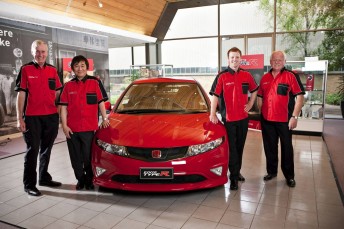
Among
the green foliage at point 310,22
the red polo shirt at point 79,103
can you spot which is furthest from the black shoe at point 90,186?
the green foliage at point 310,22

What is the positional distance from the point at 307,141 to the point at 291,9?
446cm

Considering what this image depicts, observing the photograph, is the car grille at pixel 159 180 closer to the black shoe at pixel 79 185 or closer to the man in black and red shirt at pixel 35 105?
the black shoe at pixel 79 185

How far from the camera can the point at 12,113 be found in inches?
232

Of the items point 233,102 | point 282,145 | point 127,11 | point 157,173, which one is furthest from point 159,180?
point 127,11

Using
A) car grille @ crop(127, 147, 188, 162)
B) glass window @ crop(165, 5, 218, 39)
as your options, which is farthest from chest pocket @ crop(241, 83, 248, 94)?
glass window @ crop(165, 5, 218, 39)

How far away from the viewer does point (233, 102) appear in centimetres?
304

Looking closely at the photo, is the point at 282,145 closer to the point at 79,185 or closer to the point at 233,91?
the point at 233,91

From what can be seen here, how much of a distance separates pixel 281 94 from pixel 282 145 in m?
0.56

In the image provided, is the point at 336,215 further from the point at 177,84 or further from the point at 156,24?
the point at 156,24

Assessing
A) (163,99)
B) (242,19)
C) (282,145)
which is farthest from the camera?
(242,19)

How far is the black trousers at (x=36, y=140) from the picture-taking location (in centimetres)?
294

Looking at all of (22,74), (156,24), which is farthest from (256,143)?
(156,24)

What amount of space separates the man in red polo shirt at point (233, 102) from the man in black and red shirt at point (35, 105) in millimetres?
1688

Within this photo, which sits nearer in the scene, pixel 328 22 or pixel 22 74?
pixel 22 74
